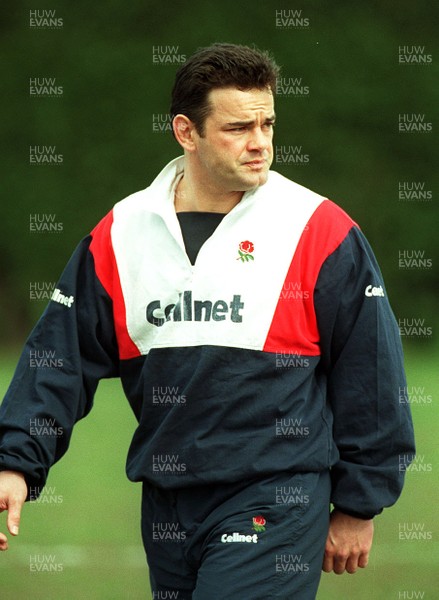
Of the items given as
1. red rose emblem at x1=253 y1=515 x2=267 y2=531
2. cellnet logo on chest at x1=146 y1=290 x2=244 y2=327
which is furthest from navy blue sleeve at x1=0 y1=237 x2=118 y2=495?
red rose emblem at x1=253 y1=515 x2=267 y2=531

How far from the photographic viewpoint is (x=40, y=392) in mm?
3078

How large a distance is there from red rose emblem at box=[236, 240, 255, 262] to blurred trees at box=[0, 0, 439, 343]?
26.5 ft

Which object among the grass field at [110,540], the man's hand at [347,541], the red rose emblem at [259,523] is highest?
the red rose emblem at [259,523]

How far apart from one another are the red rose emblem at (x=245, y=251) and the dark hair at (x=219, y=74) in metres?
0.28

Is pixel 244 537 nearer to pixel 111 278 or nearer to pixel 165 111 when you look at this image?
pixel 111 278

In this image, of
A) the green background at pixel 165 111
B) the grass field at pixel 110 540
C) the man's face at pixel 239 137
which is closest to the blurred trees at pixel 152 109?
the green background at pixel 165 111

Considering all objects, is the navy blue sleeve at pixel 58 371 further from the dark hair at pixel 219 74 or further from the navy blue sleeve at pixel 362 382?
the navy blue sleeve at pixel 362 382

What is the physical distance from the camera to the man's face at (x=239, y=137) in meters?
3.02

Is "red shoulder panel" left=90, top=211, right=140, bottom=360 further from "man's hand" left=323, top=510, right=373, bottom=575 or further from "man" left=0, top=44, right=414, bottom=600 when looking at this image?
"man's hand" left=323, top=510, right=373, bottom=575

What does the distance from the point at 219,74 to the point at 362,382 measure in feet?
2.52

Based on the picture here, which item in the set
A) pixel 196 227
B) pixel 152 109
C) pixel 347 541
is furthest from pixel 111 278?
pixel 152 109

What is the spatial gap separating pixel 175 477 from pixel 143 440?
0.55 ft

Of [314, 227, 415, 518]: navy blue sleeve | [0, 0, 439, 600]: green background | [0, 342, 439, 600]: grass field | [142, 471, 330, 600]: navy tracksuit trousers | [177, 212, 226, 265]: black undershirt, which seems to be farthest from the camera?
[0, 0, 439, 600]: green background

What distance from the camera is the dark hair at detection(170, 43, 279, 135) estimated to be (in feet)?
10.00
